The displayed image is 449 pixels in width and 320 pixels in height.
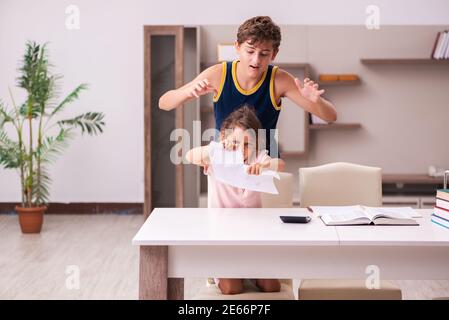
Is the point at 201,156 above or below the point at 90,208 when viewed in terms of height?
above

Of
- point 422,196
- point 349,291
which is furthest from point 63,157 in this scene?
point 349,291

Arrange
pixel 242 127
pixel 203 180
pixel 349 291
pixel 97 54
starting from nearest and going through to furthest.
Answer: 1. pixel 349 291
2. pixel 242 127
3. pixel 203 180
4. pixel 97 54

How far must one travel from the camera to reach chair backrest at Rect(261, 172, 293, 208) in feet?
11.3

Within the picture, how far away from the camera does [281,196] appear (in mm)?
3432

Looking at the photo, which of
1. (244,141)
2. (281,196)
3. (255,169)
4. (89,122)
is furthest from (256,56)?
(89,122)

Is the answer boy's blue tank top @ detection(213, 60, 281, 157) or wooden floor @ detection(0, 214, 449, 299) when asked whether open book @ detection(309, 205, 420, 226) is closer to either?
boy's blue tank top @ detection(213, 60, 281, 157)

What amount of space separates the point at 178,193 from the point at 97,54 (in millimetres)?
1691

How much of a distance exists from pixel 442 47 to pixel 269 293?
4.00 m

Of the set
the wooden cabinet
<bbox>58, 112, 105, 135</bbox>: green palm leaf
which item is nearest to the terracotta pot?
<bbox>58, 112, 105, 135</bbox>: green palm leaf

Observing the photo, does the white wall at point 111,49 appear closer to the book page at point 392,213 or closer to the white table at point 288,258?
the book page at point 392,213

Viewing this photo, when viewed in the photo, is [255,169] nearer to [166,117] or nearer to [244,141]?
→ [244,141]

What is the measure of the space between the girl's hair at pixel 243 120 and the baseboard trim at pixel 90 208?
393 centimetres
